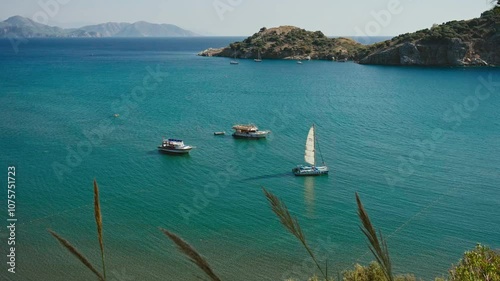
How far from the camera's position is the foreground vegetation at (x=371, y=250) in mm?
3533

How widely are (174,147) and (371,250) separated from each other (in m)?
27.5

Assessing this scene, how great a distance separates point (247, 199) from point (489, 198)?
12.3 m

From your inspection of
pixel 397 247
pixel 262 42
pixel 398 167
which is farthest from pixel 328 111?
pixel 262 42

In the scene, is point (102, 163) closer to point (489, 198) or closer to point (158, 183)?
point (158, 183)

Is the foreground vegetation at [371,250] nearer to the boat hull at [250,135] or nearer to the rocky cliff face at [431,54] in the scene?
the boat hull at [250,135]

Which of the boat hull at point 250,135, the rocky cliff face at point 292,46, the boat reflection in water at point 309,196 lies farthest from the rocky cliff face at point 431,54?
the boat reflection in water at point 309,196

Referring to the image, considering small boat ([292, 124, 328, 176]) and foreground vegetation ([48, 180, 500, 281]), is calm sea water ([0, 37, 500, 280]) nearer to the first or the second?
small boat ([292, 124, 328, 176])

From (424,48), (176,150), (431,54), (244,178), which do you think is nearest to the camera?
(244,178)

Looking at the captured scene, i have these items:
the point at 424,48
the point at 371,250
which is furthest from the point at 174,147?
the point at 424,48

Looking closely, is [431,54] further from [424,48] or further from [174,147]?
[174,147]

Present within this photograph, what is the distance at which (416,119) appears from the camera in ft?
138

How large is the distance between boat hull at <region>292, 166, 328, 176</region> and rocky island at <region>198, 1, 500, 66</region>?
58.9 metres

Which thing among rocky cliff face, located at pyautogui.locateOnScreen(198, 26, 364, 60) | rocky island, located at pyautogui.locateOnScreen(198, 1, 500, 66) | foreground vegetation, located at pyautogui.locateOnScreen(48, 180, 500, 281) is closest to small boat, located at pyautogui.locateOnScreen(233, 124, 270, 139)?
foreground vegetation, located at pyautogui.locateOnScreen(48, 180, 500, 281)

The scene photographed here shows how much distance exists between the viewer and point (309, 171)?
1063 inches
